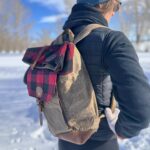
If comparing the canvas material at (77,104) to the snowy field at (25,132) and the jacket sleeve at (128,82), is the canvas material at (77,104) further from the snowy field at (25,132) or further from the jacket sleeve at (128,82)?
the snowy field at (25,132)

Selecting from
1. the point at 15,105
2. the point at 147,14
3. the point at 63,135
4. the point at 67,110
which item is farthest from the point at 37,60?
the point at 147,14

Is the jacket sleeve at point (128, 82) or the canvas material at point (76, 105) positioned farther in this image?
the canvas material at point (76, 105)

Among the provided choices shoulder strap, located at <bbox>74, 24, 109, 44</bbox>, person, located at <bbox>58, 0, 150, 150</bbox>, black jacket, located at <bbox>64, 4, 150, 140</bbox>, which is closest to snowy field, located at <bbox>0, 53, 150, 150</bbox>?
person, located at <bbox>58, 0, 150, 150</bbox>

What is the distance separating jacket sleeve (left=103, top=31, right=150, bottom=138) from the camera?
52.1 inches

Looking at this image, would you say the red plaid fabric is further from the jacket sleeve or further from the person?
the jacket sleeve

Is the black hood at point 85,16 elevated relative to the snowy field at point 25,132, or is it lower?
elevated

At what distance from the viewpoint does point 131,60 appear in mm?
1337

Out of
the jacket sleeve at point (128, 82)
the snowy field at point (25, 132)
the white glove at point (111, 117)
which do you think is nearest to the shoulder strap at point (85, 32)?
the jacket sleeve at point (128, 82)

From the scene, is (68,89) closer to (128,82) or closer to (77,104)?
(77,104)

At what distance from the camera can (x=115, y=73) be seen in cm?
135

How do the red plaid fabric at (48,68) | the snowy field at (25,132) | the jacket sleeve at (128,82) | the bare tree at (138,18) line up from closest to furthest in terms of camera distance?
the jacket sleeve at (128,82), the red plaid fabric at (48,68), the snowy field at (25,132), the bare tree at (138,18)

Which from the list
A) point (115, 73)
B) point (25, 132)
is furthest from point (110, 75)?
point (25, 132)

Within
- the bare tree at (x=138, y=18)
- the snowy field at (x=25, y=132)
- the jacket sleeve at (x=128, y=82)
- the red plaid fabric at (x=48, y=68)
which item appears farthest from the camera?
the bare tree at (x=138, y=18)

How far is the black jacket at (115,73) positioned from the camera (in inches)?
52.2
